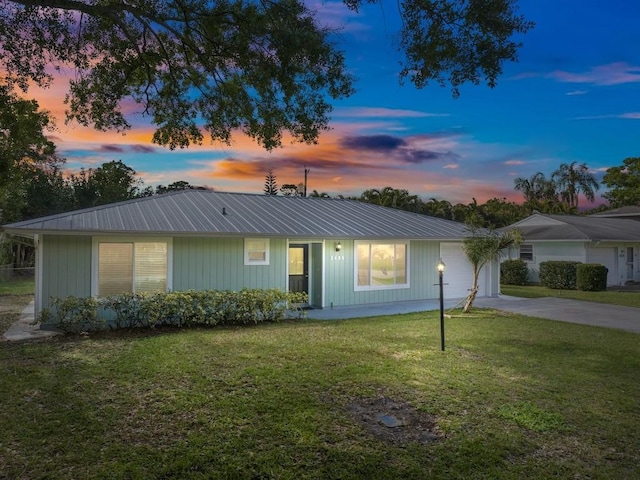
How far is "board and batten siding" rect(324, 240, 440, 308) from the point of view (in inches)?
515

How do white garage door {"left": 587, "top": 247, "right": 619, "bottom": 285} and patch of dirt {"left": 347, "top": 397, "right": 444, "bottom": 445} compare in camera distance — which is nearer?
patch of dirt {"left": 347, "top": 397, "right": 444, "bottom": 445}

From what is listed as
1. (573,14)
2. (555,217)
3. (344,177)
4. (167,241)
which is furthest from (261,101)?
(555,217)

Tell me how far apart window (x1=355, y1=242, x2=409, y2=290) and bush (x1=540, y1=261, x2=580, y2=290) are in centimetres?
977

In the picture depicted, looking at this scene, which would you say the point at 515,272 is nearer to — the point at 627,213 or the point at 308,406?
the point at 627,213

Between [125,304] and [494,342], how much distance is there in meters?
7.67

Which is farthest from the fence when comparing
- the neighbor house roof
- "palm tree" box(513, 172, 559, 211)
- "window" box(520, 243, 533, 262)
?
"palm tree" box(513, 172, 559, 211)

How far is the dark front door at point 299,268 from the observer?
13211 mm

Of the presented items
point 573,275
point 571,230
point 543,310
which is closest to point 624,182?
point 571,230

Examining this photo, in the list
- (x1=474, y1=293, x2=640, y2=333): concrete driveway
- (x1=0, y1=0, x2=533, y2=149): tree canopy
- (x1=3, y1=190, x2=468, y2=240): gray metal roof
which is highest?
(x1=0, y1=0, x2=533, y2=149): tree canopy

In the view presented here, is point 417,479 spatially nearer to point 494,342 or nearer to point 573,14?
point 494,342

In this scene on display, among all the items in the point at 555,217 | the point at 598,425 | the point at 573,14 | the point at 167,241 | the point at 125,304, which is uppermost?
the point at 573,14

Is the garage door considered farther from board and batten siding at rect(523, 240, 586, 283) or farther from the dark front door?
board and batten siding at rect(523, 240, 586, 283)

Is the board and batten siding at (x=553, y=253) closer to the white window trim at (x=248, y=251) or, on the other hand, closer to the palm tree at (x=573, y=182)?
the white window trim at (x=248, y=251)

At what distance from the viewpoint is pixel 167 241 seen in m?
10.9
